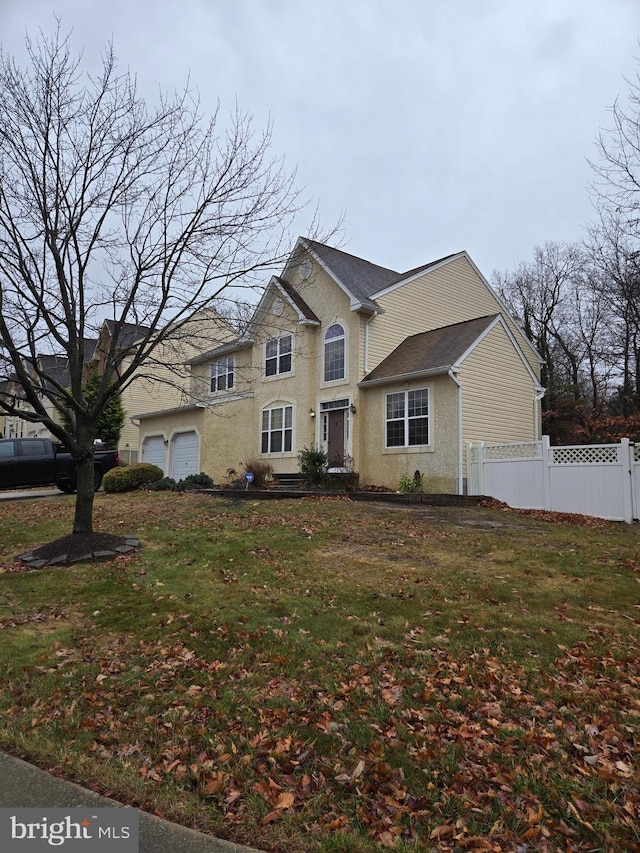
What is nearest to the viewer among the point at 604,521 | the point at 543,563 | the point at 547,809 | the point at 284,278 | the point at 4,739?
the point at 547,809

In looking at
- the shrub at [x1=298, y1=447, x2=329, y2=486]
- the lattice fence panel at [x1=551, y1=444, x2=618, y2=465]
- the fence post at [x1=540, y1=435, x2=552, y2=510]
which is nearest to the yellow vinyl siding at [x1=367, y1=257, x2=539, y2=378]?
the shrub at [x1=298, y1=447, x2=329, y2=486]

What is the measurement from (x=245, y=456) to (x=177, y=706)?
17988 millimetres

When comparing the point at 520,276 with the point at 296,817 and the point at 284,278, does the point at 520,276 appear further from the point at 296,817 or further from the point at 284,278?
the point at 296,817

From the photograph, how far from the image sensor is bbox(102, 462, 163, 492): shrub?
17938 millimetres

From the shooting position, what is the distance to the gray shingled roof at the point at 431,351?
16172 mm

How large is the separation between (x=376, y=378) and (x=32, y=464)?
11.3 meters

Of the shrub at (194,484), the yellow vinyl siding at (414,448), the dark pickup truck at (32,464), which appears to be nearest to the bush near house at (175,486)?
the shrub at (194,484)

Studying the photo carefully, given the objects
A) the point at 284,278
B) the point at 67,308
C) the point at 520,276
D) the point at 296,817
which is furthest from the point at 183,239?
the point at 520,276

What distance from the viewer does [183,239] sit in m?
9.09

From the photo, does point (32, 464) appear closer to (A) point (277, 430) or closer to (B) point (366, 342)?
(A) point (277, 430)

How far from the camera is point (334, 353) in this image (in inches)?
747

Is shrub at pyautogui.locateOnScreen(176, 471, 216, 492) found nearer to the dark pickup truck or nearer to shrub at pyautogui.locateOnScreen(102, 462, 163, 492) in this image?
Result: shrub at pyautogui.locateOnScreen(102, 462, 163, 492)

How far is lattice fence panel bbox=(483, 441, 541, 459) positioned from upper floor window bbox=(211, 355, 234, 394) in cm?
1190

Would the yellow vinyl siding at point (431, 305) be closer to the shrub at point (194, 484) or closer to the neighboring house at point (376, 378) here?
the neighboring house at point (376, 378)
